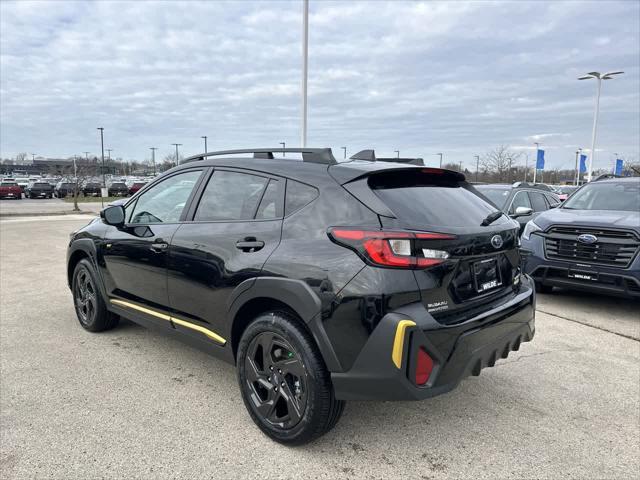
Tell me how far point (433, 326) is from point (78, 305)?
13.2 ft

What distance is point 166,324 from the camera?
3686 mm

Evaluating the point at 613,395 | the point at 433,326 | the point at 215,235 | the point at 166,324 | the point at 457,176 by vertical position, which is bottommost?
the point at 613,395

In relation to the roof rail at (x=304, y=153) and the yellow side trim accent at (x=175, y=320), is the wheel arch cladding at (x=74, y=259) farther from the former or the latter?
the roof rail at (x=304, y=153)

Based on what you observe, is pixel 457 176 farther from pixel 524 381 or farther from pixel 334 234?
pixel 524 381

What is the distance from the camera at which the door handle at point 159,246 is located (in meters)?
3.56

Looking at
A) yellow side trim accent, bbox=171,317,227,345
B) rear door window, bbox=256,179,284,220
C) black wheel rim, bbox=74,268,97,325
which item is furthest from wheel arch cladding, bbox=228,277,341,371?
black wheel rim, bbox=74,268,97,325

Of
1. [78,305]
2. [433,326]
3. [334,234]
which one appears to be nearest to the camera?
[433,326]

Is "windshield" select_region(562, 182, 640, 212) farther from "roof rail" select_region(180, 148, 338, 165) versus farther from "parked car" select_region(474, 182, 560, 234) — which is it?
"roof rail" select_region(180, 148, 338, 165)

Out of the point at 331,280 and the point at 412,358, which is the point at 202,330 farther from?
the point at 412,358

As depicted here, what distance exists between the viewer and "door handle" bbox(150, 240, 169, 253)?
3.56 m

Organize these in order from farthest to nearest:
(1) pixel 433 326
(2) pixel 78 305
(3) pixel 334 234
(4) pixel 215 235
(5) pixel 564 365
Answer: (2) pixel 78 305, (5) pixel 564 365, (4) pixel 215 235, (3) pixel 334 234, (1) pixel 433 326

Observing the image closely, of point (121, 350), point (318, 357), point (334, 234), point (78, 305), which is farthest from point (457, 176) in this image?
point (78, 305)

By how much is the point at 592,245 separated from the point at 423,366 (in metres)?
4.43

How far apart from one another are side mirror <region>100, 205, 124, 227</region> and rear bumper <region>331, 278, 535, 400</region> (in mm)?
2564
